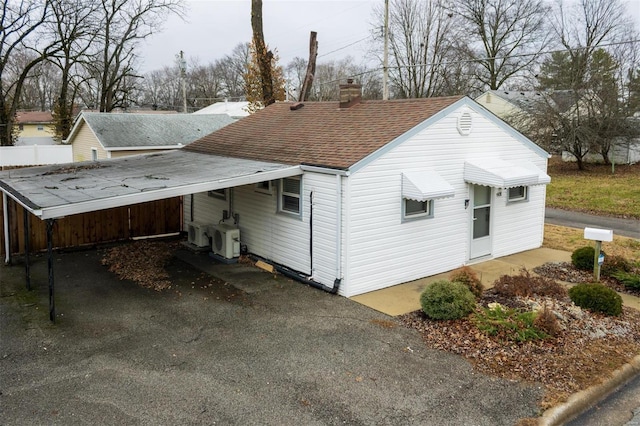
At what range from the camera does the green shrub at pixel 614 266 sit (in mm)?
10695

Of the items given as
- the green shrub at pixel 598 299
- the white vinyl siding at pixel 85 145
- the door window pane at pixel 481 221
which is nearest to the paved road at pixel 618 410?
the green shrub at pixel 598 299

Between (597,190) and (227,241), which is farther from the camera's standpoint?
(597,190)

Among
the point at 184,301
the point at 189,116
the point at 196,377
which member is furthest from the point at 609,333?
the point at 189,116

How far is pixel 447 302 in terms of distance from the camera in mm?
8109

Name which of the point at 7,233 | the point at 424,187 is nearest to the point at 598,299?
the point at 424,187

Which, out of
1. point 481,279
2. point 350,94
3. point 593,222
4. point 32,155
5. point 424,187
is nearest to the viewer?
point 424,187

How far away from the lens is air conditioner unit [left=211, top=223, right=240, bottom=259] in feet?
38.9

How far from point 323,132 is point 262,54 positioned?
11.9 meters

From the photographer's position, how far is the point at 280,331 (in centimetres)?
791

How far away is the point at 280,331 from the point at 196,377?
1.80 meters

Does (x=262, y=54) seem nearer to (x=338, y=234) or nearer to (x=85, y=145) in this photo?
(x=85, y=145)

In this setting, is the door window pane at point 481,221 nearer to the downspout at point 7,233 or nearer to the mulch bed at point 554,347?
the mulch bed at point 554,347

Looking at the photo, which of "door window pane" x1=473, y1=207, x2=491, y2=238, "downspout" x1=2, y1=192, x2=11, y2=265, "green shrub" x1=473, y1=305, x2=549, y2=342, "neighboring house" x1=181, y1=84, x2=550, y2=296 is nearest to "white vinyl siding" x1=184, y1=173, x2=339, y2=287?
"neighboring house" x1=181, y1=84, x2=550, y2=296

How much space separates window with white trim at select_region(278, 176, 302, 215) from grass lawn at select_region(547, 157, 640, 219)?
13569 mm
